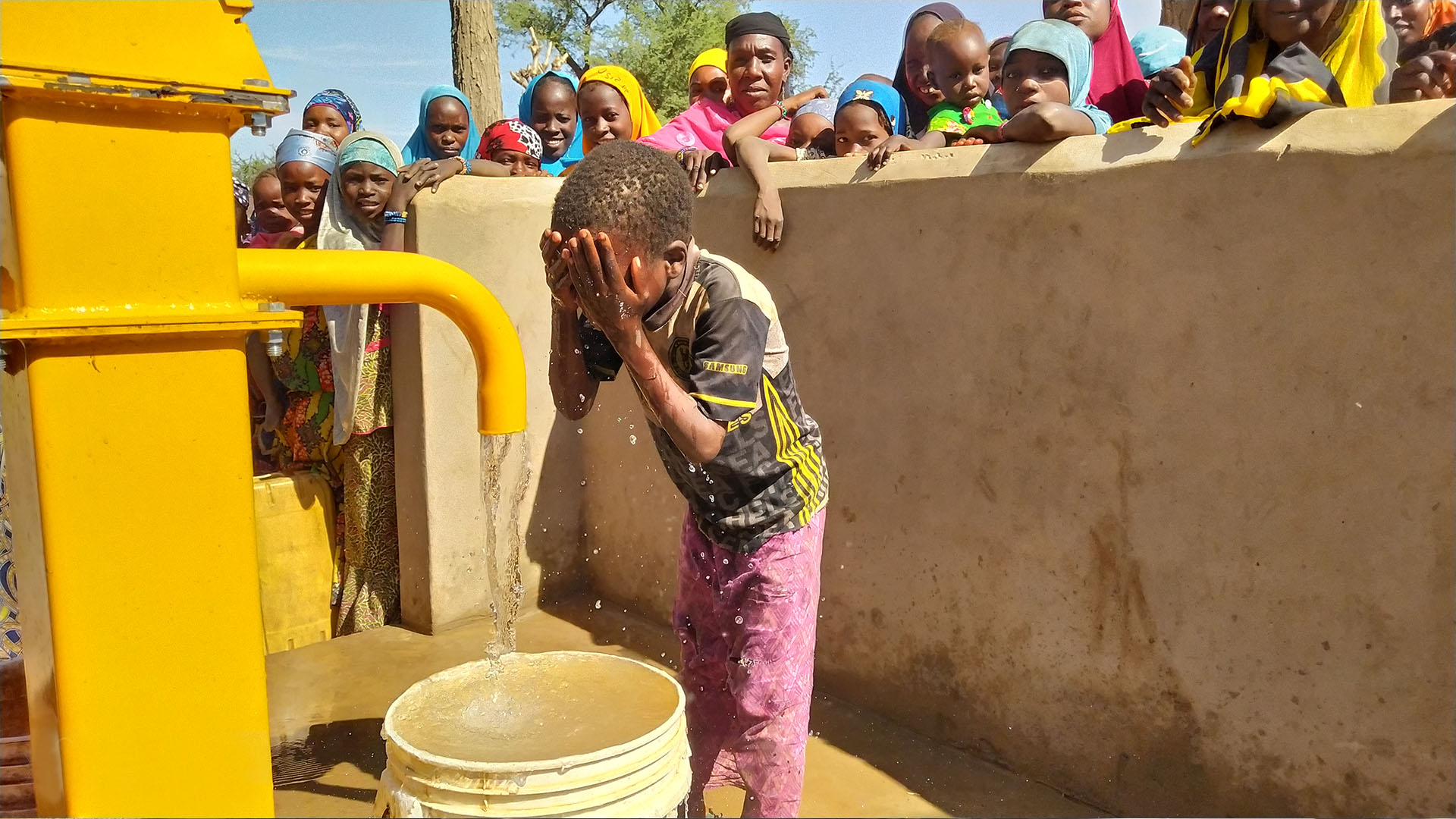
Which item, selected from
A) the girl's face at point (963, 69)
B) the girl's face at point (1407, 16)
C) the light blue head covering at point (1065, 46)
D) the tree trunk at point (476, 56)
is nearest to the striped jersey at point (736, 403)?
the light blue head covering at point (1065, 46)

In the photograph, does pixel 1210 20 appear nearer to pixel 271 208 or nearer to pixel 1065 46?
pixel 1065 46

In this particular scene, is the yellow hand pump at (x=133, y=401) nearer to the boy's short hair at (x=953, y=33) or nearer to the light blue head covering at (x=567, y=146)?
the boy's short hair at (x=953, y=33)

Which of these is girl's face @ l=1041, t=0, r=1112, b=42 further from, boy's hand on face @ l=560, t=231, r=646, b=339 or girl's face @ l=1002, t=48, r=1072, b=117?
boy's hand on face @ l=560, t=231, r=646, b=339

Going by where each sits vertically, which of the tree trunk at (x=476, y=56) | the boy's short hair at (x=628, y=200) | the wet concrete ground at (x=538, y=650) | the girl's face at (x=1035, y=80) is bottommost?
the wet concrete ground at (x=538, y=650)

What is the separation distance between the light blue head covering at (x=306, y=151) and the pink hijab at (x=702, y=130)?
51.5 inches

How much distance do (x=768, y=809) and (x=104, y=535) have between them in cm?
140

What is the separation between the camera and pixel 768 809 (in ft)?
6.45

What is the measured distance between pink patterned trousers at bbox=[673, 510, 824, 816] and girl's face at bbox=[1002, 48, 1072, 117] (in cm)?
171

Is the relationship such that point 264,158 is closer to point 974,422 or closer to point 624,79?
point 624,79

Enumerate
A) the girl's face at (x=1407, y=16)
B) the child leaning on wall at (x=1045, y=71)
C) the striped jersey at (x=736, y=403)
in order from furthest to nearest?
the girl's face at (x=1407, y=16) < the child leaning on wall at (x=1045, y=71) < the striped jersey at (x=736, y=403)

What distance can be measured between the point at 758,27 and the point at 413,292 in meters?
3.25

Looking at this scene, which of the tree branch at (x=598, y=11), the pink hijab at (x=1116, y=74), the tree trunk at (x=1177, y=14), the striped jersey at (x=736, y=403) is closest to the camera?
the striped jersey at (x=736, y=403)

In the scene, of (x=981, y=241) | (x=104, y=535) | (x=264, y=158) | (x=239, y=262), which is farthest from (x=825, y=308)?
(x=264, y=158)

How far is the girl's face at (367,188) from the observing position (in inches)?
142
